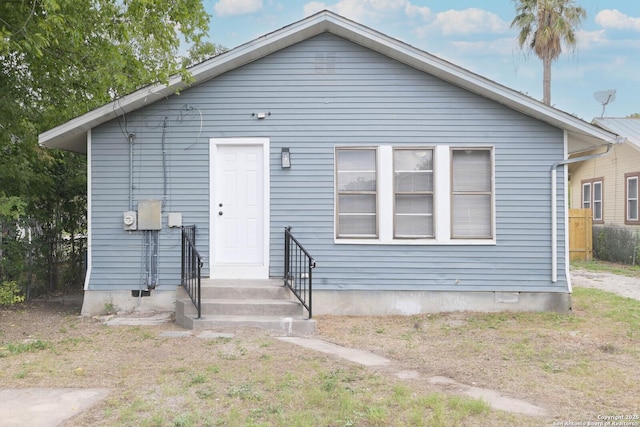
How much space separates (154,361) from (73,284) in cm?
651

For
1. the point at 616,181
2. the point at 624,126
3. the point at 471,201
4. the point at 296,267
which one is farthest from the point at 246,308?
the point at 624,126

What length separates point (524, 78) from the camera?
115 ft

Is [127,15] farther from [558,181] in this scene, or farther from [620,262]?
[620,262]

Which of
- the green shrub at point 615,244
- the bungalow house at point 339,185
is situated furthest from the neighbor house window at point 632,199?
the bungalow house at point 339,185

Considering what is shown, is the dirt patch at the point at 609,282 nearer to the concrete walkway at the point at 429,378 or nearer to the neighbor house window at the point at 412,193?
the neighbor house window at the point at 412,193

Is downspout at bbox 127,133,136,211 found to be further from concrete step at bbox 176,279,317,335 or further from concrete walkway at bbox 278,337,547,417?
concrete walkway at bbox 278,337,547,417

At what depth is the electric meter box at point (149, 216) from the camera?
27.6 ft

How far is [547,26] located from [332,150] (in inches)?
657

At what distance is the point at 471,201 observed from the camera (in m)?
8.52

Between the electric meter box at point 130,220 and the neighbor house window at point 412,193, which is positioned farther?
the neighbor house window at point 412,193

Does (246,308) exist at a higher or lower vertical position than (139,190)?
lower

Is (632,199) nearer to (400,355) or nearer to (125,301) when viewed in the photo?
(400,355)

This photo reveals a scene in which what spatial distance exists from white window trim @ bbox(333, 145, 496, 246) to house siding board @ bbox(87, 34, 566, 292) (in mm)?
79

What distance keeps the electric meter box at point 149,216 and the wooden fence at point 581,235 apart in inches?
549
